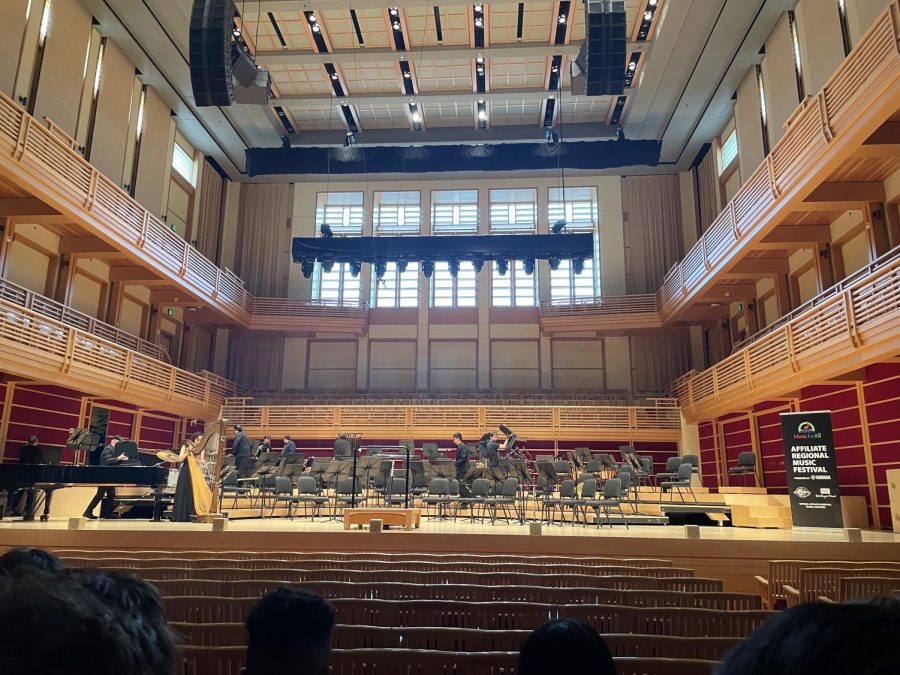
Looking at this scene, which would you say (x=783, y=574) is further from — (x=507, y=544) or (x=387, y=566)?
(x=387, y=566)

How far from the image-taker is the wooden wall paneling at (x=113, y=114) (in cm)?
1418

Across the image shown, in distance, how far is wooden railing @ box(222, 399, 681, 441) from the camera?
16625mm

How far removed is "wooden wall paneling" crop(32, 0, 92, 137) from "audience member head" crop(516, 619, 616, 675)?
1438 centimetres

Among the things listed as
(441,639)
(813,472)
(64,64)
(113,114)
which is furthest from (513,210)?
(441,639)

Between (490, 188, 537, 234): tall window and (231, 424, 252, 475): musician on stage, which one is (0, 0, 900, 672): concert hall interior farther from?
(231, 424, 252, 475): musician on stage

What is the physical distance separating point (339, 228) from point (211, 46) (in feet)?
39.4

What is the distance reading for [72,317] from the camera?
43.3ft

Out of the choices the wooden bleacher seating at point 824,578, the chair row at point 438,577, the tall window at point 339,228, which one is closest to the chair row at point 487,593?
the chair row at point 438,577

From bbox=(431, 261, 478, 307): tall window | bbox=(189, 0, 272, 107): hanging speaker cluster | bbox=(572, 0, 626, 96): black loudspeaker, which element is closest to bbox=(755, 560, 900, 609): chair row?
bbox=(572, 0, 626, 96): black loudspeaker

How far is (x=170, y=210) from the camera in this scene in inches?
680

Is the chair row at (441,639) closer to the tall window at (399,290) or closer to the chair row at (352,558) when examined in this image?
the chair row at (352,558)

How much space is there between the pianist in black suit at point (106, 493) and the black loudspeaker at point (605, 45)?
9277 millimetres

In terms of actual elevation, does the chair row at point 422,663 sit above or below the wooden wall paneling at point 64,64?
below

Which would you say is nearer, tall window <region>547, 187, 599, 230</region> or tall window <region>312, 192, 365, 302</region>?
tall window <region>547, 187, 599, 230</region>
